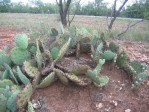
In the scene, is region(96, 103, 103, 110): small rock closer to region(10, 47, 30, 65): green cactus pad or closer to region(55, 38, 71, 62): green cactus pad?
region(55, 38, 71, 62): green cactus pad

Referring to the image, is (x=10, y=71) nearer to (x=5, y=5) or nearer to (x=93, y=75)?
(x=93, y=75)

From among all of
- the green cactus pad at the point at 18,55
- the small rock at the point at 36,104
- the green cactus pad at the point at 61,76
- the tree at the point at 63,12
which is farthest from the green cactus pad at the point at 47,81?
the tree at the point at 63,12

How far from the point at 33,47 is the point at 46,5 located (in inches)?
842

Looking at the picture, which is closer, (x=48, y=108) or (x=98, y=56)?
(x=48, y=108)

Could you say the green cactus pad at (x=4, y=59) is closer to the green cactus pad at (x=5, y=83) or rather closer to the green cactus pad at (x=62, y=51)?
the green cactus pad at (x=5, y=83)

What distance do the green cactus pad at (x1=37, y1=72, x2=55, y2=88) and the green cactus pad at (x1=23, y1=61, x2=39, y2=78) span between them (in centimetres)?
14

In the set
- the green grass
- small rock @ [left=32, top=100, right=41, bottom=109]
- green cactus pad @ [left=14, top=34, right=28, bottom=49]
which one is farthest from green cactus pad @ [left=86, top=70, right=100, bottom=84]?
the green grass

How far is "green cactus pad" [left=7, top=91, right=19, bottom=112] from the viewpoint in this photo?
10.7 ft

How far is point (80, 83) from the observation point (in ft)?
11.3

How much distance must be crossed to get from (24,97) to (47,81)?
0.31 metres

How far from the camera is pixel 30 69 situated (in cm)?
358

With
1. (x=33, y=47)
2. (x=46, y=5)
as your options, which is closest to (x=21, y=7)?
(x=46, y=5)

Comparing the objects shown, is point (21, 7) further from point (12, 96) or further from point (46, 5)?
point (12, 96)

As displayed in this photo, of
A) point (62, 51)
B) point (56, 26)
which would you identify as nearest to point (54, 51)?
point (62, 51)
